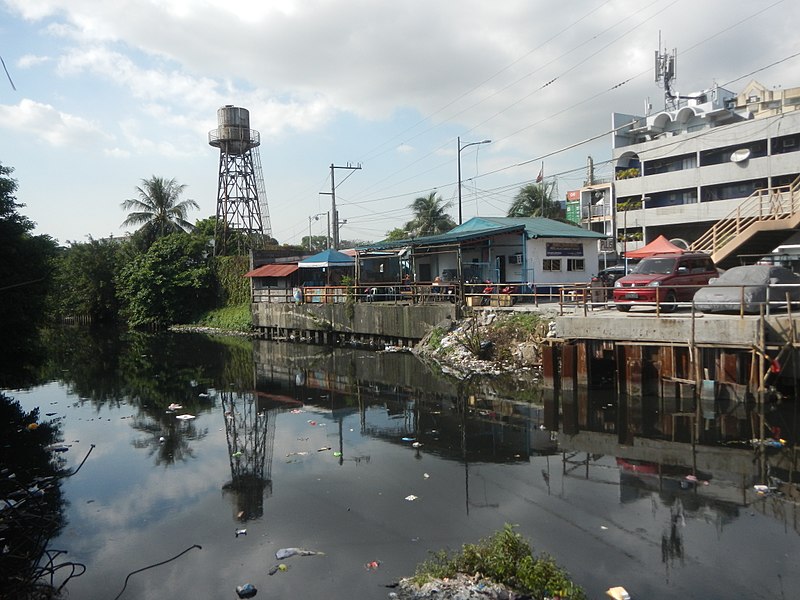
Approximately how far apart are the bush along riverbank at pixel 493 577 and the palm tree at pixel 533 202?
43246mm

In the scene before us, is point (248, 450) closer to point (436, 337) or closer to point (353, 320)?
point (436, 337)

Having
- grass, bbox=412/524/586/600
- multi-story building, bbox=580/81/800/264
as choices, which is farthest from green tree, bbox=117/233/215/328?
grass, bbox=412/524/586/600

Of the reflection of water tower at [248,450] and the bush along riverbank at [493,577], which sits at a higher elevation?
the bush along riverbank at [493,577]

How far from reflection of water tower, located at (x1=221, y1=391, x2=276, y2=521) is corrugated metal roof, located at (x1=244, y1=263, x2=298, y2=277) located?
71.3 ft

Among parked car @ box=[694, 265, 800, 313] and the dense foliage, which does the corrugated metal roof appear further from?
parked car @ box=[694, 265, 800, 313]

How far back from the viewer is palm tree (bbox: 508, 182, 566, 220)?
4809 cm

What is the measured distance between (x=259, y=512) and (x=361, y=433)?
489cm

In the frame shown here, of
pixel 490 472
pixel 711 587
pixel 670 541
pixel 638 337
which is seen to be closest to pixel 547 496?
pixel 490 472

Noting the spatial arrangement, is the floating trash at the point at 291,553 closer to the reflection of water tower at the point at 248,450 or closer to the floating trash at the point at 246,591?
the floating trash at the point at 246,591

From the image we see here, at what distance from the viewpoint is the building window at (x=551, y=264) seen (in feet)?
91.7

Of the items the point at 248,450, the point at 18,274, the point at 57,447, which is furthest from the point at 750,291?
the point at 18,274

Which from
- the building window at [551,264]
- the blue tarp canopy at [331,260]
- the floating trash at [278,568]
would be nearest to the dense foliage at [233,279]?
the blue tarp canopy at [331,260]

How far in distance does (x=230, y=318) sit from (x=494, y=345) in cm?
2627

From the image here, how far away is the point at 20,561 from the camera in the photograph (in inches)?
297
